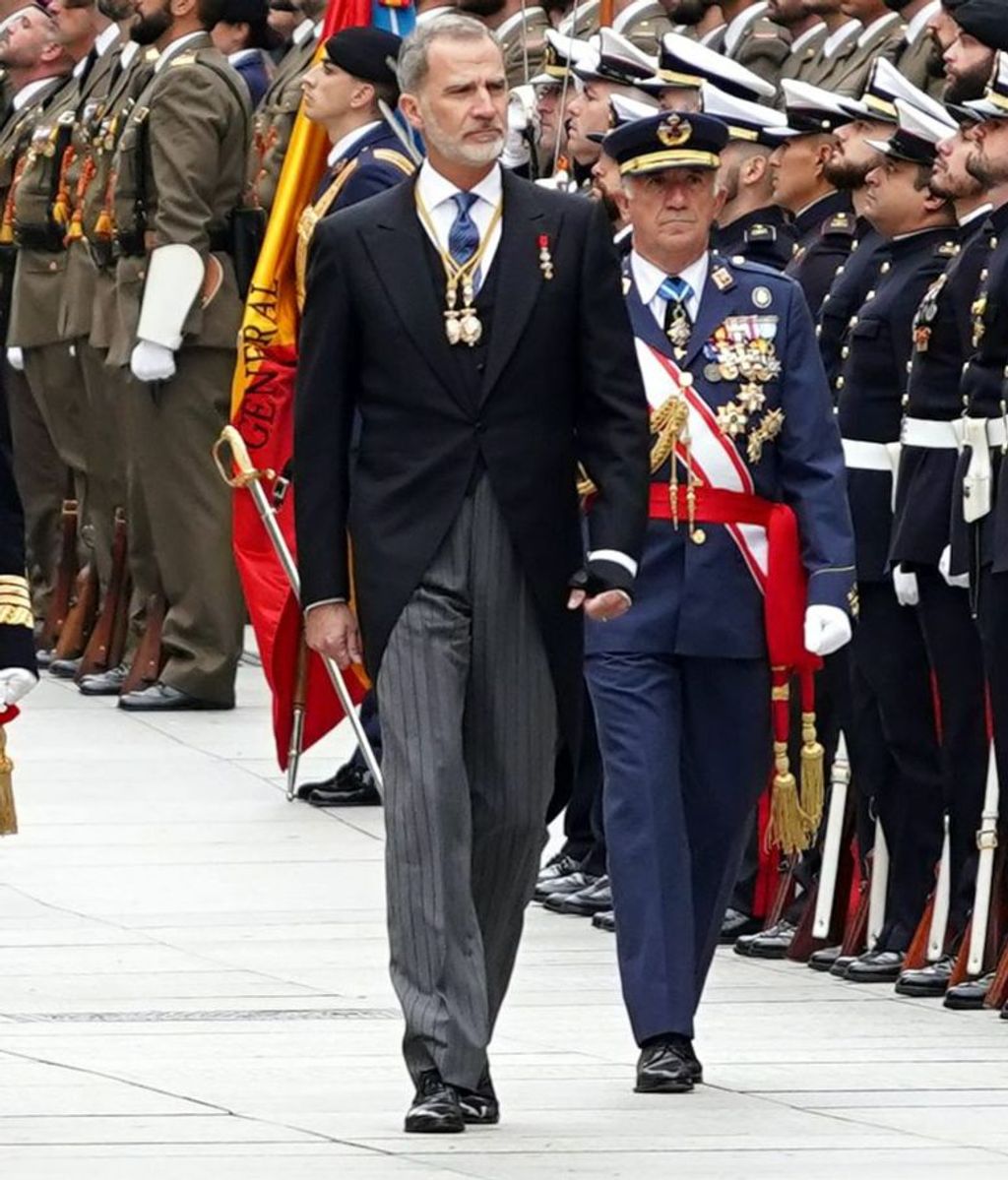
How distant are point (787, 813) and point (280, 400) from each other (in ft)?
15.1

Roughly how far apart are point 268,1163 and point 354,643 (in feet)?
3.67

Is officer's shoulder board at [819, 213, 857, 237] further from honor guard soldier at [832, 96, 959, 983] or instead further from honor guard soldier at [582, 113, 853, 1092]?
honor guard soldier at [582, 113, 853, 1092]

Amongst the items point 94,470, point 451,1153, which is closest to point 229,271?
point 94,470

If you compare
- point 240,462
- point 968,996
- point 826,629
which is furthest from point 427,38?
point 240,462

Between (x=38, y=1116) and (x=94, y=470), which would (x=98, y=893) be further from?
(x=94, y=470)

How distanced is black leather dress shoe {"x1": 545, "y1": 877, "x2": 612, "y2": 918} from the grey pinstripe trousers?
319 cm

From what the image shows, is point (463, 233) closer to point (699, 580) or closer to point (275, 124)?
point (699, 580)

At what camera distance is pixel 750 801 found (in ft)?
29.2

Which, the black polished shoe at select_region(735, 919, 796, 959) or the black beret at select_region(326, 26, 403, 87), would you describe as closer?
the black polished shoe at select_region(735, 919, 796, 959)

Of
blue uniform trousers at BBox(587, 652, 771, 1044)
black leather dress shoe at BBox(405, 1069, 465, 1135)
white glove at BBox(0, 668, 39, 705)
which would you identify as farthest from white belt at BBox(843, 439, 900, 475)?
black leather dress shoe at BBox(405, 1069, 465, 1135)

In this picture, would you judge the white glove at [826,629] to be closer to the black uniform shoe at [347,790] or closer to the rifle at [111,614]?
the black uniform shoe at [347,790]

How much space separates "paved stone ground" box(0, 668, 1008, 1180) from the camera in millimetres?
7762

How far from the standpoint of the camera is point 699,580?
890cm

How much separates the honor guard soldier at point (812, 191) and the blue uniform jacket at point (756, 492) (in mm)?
1796
